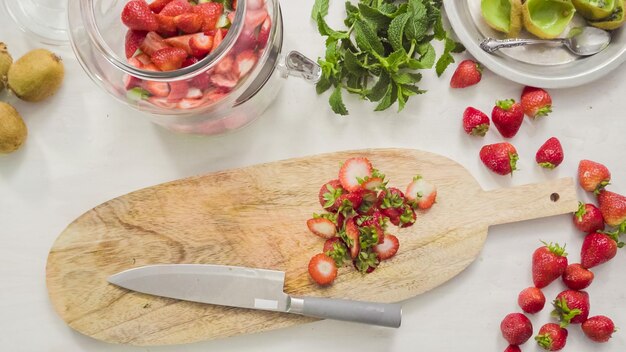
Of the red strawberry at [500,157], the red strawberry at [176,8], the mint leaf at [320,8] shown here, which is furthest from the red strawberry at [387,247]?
the red strawberry at [176,8]

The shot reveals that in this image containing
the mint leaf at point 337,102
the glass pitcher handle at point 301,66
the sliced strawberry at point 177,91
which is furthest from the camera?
the mint leaf at point 337,102

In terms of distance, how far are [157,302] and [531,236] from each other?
76cm

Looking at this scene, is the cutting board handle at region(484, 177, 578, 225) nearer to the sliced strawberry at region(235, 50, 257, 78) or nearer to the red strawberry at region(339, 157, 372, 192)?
the red strawberry at region(339, 157, 372, 192)

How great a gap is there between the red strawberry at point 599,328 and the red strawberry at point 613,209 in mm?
184

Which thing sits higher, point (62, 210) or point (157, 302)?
point (62, 210)

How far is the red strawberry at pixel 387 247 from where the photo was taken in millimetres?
1350

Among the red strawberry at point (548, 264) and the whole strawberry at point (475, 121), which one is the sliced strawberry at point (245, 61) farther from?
the red strawberry at point (548, 264)

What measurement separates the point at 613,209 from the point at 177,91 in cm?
88

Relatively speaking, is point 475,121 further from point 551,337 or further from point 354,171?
point 551,337

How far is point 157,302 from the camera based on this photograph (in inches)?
53.2

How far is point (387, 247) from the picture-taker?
4.44 ft

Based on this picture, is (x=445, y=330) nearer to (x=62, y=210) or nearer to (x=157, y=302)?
(x=157, y=302)

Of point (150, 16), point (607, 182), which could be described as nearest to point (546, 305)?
point (607, 182)

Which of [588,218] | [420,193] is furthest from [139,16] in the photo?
[588,218]
